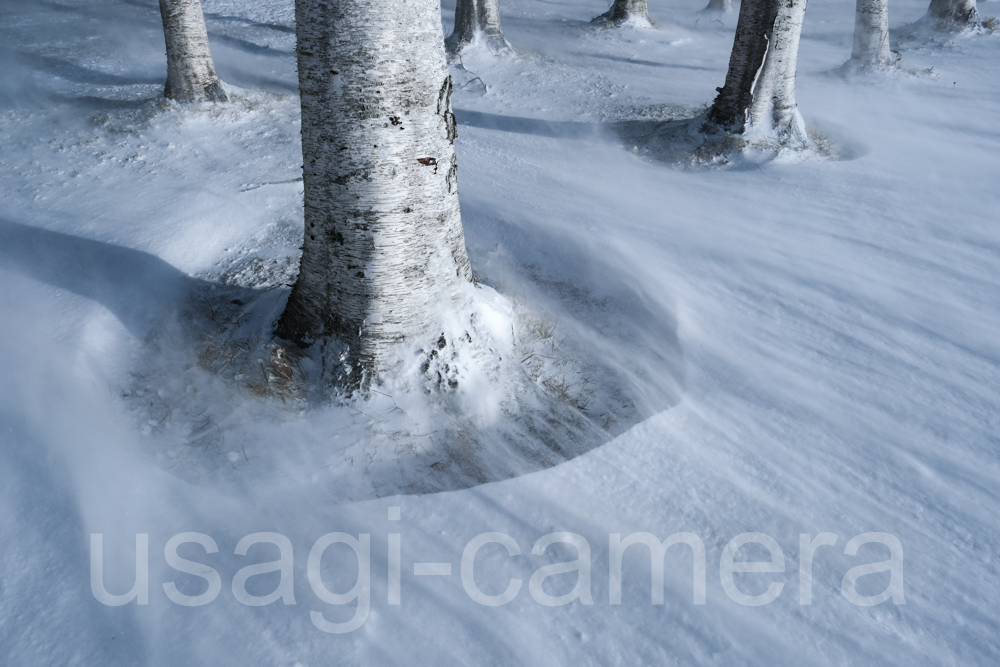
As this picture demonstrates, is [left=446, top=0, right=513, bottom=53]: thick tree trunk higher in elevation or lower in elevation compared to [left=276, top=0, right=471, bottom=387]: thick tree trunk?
higher

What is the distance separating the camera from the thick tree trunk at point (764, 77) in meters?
5.68

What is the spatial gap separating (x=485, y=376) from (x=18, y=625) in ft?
6.50

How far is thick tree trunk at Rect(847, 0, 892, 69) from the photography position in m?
8.30

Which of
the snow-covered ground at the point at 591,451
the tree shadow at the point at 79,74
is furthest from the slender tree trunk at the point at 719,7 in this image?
the tree shadow at the point at 79,74

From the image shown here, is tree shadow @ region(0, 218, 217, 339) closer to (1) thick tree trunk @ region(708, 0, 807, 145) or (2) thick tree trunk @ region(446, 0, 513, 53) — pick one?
(1) thick tree trunk @ region(708, 0, 807, 145)

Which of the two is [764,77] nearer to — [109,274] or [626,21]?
[109,274]

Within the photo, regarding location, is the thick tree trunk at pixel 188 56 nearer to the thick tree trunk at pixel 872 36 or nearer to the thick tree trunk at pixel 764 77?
the thick tree trunk at pixel 764 77

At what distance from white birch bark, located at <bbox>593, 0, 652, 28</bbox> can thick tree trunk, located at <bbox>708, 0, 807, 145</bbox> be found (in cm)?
547

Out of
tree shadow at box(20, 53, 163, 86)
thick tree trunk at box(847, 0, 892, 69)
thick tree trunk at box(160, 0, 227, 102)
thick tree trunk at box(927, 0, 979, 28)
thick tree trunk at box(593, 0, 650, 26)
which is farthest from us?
thick tree trunk at box(593, 0, 650, 26)

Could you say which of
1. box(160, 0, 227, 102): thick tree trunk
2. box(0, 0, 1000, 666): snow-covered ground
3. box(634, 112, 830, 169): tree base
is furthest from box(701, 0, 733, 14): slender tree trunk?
box(160, 0, 227, 102): thick tree trunk

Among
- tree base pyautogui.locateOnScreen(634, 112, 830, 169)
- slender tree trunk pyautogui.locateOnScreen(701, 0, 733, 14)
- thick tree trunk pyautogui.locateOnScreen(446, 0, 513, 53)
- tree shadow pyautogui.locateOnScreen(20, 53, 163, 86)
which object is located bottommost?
tree base pyautogui.locateOnScreen(634, 112, 830, 169)

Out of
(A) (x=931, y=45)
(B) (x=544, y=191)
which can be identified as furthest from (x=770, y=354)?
(A) (x=931, y=45)

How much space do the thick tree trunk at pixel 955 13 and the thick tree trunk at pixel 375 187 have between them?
383 inches

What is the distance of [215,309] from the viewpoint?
3.86 m
